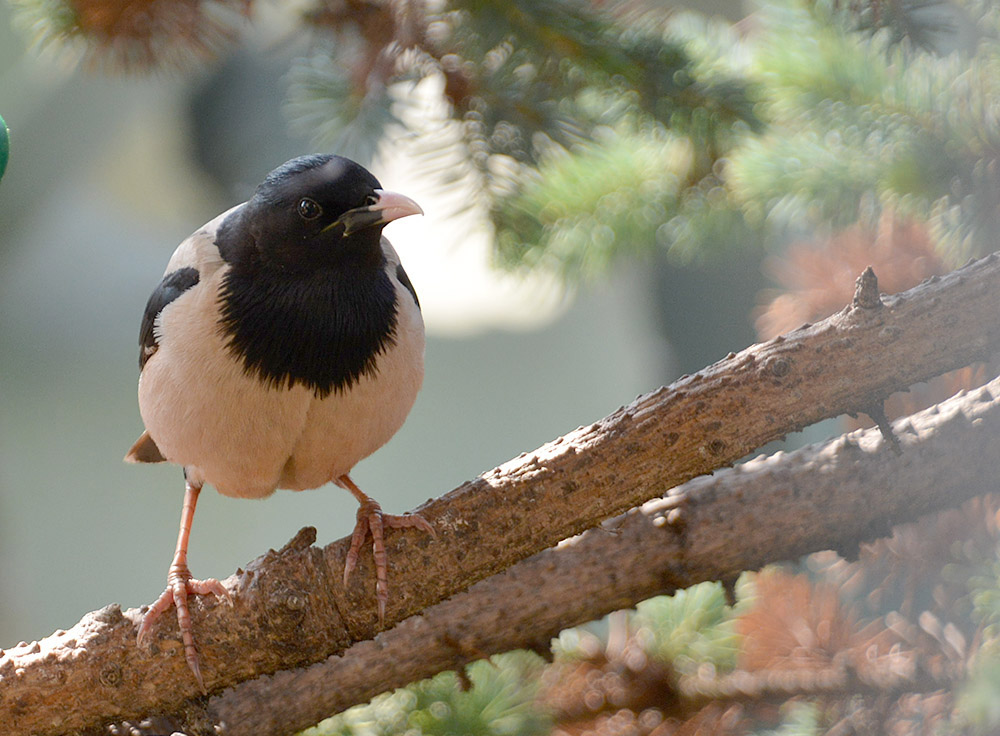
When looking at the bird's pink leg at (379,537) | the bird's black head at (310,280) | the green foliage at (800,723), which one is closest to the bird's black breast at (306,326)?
the bird's black head at (310,280)

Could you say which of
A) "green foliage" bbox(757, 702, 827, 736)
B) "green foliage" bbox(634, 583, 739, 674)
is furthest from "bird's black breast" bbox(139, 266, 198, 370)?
"green foliage" bbox(757, 702, 827, 736)

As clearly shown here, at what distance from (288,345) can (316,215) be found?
4.6 inches

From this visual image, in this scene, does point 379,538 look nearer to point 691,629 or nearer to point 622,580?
point 622,580

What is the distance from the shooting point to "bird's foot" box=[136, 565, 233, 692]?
748 millimetres

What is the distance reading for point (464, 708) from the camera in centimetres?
81

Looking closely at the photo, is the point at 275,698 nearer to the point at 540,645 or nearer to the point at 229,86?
the point at 540,645

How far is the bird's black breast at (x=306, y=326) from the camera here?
79cm

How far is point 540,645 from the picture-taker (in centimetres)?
81

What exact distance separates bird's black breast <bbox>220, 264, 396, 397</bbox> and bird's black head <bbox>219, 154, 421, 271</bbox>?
0.05ft

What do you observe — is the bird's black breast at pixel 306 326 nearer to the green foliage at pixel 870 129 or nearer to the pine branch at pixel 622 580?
the pine branch at pixel 622 580

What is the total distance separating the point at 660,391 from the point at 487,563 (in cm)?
19

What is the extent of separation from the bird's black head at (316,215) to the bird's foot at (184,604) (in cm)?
29

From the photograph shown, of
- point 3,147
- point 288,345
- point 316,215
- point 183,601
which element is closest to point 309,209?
point 316,215

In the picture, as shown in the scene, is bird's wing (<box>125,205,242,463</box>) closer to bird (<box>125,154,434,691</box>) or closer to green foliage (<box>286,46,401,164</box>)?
bird (<box>125,154,434,691</box>)
